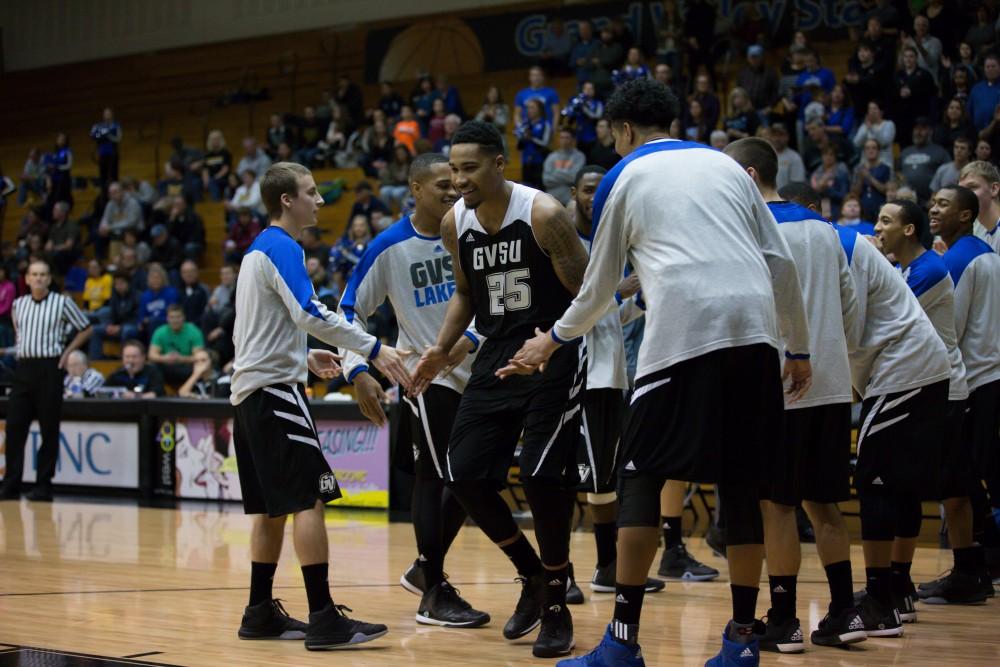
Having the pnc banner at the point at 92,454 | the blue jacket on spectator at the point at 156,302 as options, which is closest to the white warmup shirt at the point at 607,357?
the pnc banner at the point at 92,454

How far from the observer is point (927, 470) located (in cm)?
562

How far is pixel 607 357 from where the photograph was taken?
6750 mm

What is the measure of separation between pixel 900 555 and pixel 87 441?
33.1 ft

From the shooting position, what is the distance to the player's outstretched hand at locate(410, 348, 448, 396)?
548cm

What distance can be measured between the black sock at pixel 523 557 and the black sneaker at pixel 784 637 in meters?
1.01

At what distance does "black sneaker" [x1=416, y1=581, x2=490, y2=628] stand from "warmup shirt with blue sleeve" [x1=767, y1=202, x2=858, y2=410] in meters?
1.80

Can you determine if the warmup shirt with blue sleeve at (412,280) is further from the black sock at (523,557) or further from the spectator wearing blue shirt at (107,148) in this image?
the spectator wearing blue shirt at (107,148)

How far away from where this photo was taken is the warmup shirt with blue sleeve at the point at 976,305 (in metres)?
6.70

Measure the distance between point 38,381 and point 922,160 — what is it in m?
9.66

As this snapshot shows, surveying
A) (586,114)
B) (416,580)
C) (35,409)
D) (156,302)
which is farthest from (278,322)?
(156,302)

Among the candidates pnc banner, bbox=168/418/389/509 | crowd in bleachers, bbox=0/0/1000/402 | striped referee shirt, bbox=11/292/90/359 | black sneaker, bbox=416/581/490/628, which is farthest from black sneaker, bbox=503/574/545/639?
striped referee shirt, bbox=11/292/90/359

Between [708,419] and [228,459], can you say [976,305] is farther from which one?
[228,459]

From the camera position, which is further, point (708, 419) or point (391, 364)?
point (391, 364)

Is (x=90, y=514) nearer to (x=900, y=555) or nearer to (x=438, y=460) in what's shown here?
(x=438, y=460)
